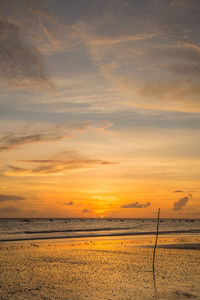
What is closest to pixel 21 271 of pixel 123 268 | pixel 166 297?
pixel 123 268

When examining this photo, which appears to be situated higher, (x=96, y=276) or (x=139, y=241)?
(x=96, y=276)

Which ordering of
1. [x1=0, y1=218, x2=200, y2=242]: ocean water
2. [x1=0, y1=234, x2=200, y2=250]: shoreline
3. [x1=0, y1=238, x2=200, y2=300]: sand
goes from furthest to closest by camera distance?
1. [x1=0, y1=218, x2=200, y2=242]: ocean water
2. [x1=0, y1=234, x2=200, y2=250]: shoreline
3. [x1=0, y1=238, x2=200, y2=300]: sand

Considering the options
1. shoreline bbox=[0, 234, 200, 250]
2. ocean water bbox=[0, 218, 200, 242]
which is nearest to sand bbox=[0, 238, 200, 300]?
shoreline bbox=[0, 234, 200, 250]

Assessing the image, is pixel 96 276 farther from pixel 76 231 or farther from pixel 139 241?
pixel 76 231

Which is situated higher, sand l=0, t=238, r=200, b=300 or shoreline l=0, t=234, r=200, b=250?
sand l=0, t=238, r=200, b=300


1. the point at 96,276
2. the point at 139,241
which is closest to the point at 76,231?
the point at 139,241

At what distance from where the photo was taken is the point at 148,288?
537 inches

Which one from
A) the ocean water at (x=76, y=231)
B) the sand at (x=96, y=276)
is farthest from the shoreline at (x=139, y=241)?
the sand at (x=96, y=276)

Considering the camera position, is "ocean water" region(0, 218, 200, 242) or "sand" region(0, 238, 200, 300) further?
"ocean water" region(0, 218, 200, 242)

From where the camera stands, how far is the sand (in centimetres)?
1290

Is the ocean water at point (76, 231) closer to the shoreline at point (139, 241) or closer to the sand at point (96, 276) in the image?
the shoreline at point (139, 241)

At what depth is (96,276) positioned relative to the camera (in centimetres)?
1652

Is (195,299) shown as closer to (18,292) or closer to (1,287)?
(18,292)

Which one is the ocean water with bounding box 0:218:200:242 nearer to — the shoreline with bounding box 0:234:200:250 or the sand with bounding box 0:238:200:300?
the shoreline with bounding box 0:234:200:250
